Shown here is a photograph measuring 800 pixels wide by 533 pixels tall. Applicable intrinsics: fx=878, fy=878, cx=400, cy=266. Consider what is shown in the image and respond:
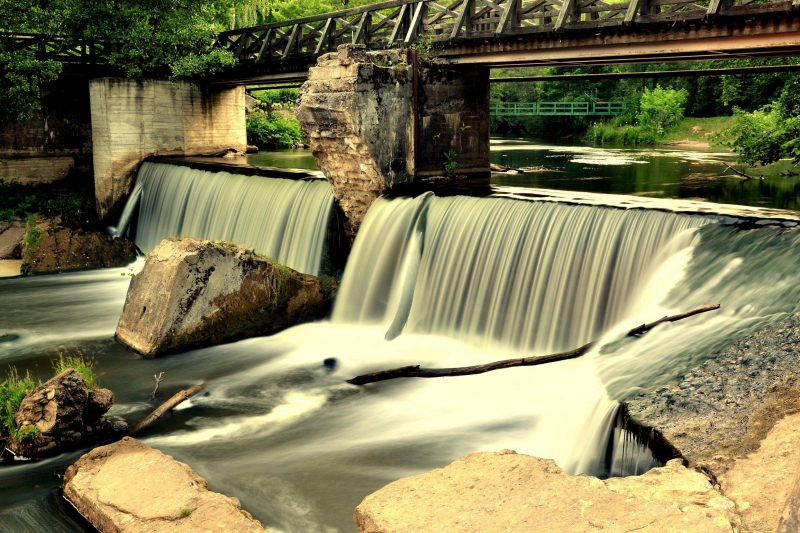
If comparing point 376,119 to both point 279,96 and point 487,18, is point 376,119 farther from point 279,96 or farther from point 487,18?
point 279,96

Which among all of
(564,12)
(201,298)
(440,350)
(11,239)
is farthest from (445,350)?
(11,239)

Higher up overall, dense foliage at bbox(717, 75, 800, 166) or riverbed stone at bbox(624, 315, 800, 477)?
dense foliage at bbox(717, 75, 800, 166)

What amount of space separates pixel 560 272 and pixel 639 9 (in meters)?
4.17

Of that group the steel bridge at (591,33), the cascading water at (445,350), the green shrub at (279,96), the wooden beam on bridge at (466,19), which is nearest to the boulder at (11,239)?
the cascading water at (445,350)

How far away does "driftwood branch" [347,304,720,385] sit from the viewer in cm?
1017

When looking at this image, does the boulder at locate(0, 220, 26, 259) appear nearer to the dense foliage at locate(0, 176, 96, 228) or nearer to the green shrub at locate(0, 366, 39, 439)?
the dense foliage at locate(0, 176, 96, 228)

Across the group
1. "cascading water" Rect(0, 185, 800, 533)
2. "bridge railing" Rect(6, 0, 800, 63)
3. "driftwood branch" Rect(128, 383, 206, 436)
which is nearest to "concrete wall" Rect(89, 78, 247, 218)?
"bridge railing" Rect(6, 0, 800, 63)

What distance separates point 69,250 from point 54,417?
13218mm

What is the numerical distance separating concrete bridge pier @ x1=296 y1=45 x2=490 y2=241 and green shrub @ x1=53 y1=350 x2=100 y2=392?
19.7 feet

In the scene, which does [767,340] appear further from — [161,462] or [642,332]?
[161,462]

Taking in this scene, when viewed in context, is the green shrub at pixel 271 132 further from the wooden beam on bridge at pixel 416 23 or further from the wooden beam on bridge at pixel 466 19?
the wooden beam on bridge at pixel 466 19

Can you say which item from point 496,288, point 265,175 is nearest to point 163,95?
point 265,175

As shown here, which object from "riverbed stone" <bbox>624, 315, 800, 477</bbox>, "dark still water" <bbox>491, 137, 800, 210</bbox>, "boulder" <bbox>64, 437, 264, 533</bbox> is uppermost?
"dark still water" <bbox>491, 137, 800, 210</bbox>

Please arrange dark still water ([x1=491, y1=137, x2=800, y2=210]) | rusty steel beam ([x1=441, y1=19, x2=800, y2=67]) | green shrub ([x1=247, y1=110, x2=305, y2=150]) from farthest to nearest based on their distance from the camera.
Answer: green shrub ([x1=247, y1=110, x2=305, y2=150]), dark still water ([x1=491, y1=137, x2=800, y2=210]), rusty steel beam ([x1=441, y1=19, x2=800, y2=67])
